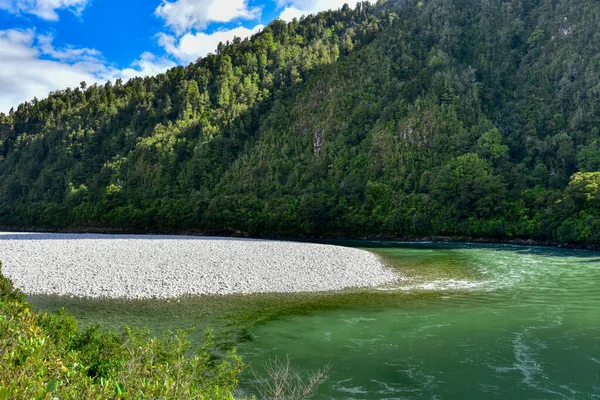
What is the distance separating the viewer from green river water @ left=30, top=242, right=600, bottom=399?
12391 millimetres

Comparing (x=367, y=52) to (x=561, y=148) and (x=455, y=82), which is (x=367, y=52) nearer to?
(x=455, y=82)

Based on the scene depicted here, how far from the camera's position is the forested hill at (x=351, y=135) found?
8025cm

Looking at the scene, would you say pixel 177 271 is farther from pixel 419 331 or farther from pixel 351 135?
pixel 351 135

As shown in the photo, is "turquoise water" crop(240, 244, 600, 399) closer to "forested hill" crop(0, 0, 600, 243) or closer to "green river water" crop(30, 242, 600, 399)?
"green river water" crop(30, 242, 600, 399)

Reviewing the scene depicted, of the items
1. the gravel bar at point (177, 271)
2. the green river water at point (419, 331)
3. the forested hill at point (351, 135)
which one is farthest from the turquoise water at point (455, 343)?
the forested hill at point (351, 135)

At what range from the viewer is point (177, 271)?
97.2 feet

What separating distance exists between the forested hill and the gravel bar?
40.3 m

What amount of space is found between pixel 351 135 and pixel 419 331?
323 ft

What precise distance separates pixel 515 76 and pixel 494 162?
38.3 m

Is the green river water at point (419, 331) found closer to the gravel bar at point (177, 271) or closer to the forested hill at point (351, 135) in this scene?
the gravel bar at point (177, 271)

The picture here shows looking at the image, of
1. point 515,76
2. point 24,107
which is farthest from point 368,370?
point 24,107

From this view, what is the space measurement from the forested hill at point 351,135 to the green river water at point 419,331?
4056cm

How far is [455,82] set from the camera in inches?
4286

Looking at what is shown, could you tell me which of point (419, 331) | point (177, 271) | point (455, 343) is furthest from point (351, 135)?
point (455, 343)
